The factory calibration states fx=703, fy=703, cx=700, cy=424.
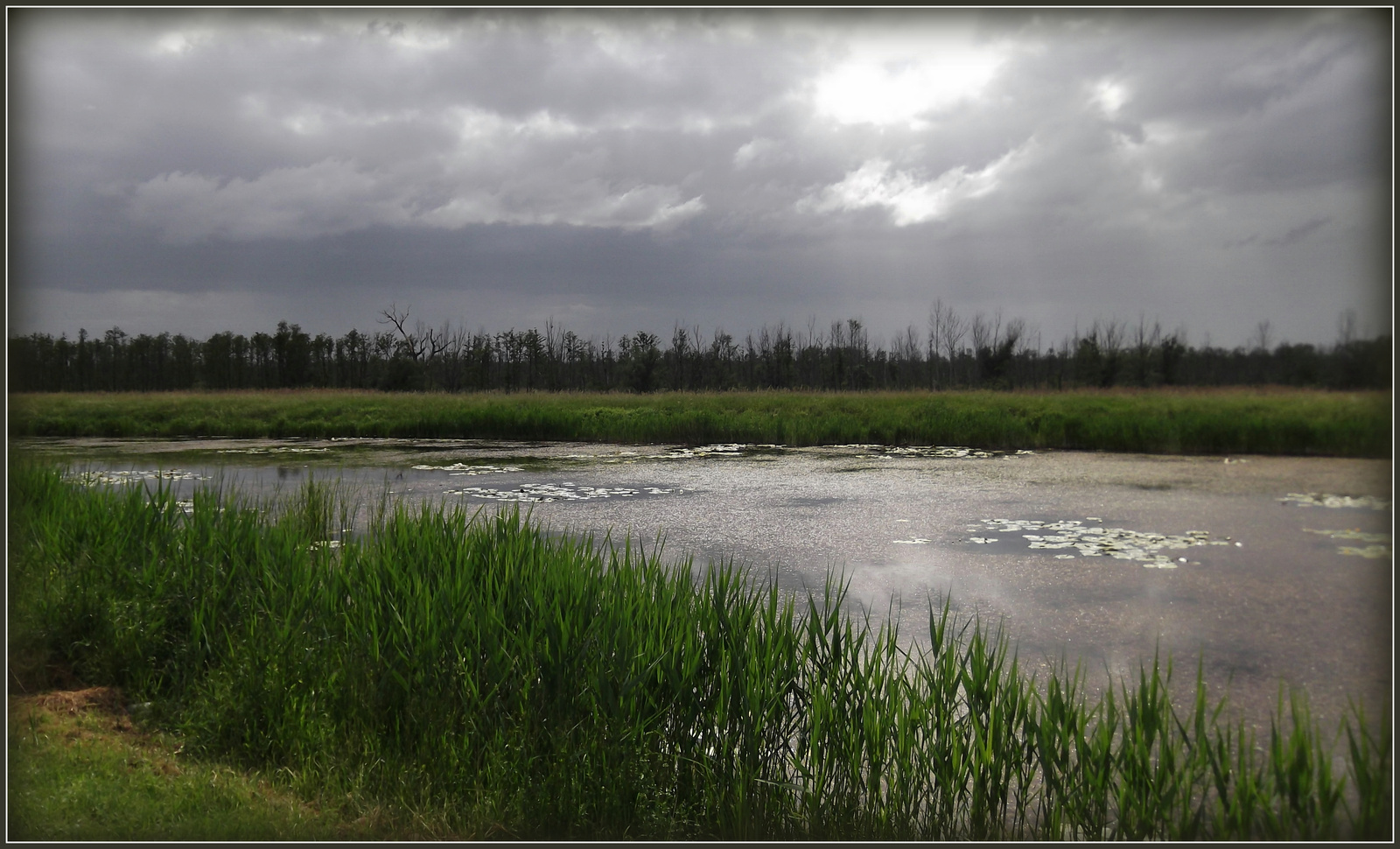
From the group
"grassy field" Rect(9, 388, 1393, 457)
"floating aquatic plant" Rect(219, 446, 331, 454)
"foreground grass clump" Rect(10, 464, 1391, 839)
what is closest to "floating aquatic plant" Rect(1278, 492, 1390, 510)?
"grassy field" Rect(9, 388, 1393, 457)

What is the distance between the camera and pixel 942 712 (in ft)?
6.12

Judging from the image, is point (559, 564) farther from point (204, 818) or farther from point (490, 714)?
point (204, 818)

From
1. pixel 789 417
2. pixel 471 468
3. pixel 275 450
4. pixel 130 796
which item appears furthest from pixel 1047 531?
pixel 275 450

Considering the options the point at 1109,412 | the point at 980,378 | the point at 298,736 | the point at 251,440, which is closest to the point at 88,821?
the point at 298,736

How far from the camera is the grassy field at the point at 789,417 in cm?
276

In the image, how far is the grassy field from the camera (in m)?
2.76

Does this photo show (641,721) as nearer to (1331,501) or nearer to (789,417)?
(1331,501)

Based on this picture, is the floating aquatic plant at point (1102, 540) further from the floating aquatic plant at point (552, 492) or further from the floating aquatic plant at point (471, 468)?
the floating aquatic plant at point (471, 468)

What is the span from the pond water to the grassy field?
0.53 feet

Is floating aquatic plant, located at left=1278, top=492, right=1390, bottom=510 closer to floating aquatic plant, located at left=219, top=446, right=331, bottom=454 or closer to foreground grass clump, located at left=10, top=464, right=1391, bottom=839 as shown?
foreground grass clump, located at left=10, top=464, right=1391, bottom=839

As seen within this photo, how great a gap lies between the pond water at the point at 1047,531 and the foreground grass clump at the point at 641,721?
0.36 m

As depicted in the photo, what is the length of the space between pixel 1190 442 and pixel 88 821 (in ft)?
20.6

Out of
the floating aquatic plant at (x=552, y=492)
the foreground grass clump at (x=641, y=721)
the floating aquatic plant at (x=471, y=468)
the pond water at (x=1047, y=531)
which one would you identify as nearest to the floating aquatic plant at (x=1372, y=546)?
the pond water at (x=1047, y=531)

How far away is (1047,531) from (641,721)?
3.97 metres
